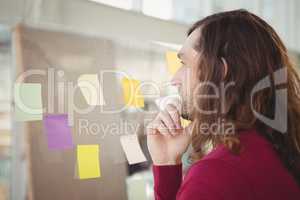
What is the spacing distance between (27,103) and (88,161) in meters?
0.26

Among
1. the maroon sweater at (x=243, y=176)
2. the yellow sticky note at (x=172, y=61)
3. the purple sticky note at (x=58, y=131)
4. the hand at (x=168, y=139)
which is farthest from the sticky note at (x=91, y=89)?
the maroon sweater at (x=243, y=176)

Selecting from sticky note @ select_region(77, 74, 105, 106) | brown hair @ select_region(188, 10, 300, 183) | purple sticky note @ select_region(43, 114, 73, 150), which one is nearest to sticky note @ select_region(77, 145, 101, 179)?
purple sticky note @ select_region(43, 114, 73, 150)

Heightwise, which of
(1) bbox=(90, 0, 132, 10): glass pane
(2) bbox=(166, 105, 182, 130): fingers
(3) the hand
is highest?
(1) bbox=(90, 0, 132, 10): glass pane

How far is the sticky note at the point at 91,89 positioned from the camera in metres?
1.06

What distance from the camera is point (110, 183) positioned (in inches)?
43.1

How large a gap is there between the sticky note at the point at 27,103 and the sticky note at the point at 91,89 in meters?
0.16

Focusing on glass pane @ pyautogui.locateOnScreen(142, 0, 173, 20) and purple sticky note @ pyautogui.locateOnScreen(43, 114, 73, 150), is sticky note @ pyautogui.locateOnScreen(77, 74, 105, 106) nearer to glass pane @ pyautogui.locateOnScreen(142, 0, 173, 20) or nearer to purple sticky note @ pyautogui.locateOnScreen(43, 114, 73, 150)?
purple sticky note @ pyautogui.locateOnScreen(43, 114, 73, 150)

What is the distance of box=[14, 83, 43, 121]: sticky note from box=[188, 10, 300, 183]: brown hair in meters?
0.47

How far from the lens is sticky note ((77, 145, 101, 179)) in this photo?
1.02 m

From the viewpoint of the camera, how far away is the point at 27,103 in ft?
3.08

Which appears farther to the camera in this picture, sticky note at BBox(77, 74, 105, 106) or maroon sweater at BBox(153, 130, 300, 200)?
sticky note at BBox(77, 74, 105, 106)

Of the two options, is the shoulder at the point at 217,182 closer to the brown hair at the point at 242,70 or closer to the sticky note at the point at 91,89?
the brown hair at the point at 242,70

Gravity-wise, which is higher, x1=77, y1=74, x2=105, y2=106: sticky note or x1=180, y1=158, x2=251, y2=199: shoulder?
x1=77, y1=74, x2=105, y2=106: sticky note

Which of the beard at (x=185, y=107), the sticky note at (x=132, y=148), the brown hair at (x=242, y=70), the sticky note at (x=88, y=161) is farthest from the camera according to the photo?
the sticky note at (x=132, y=148)
